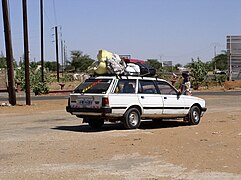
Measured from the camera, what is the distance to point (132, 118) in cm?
1603

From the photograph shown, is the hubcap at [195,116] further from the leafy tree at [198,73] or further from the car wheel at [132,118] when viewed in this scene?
the leafy tree at [198,73]

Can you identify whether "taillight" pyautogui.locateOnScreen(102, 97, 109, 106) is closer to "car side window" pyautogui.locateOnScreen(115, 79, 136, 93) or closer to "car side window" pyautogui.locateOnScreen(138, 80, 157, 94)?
"car side window" pyautogui.locateOnScreen(115, 79, 136, 93)

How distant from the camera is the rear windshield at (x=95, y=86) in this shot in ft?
51.2

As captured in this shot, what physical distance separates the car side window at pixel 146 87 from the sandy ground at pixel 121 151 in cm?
119

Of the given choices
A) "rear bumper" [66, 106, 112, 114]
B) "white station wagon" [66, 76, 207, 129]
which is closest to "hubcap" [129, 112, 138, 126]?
"white station wagon" [66, 76, 207, 129]

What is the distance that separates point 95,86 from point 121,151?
14.3 feet

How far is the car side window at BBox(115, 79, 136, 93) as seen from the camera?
15776 mm

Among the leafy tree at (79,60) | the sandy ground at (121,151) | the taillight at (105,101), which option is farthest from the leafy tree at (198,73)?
the leafy tree at (79,60)

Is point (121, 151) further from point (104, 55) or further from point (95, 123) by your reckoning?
point (104, 55)

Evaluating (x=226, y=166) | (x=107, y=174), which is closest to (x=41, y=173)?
(x=107, y=174)

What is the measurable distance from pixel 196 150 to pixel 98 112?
14.4 ft

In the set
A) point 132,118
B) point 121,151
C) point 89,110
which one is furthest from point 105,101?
point 121,151

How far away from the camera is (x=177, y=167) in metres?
9.77

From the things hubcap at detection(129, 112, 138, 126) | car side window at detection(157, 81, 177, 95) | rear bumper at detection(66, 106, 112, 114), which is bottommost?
hubcap at detection(129, 112, 138, 126)
